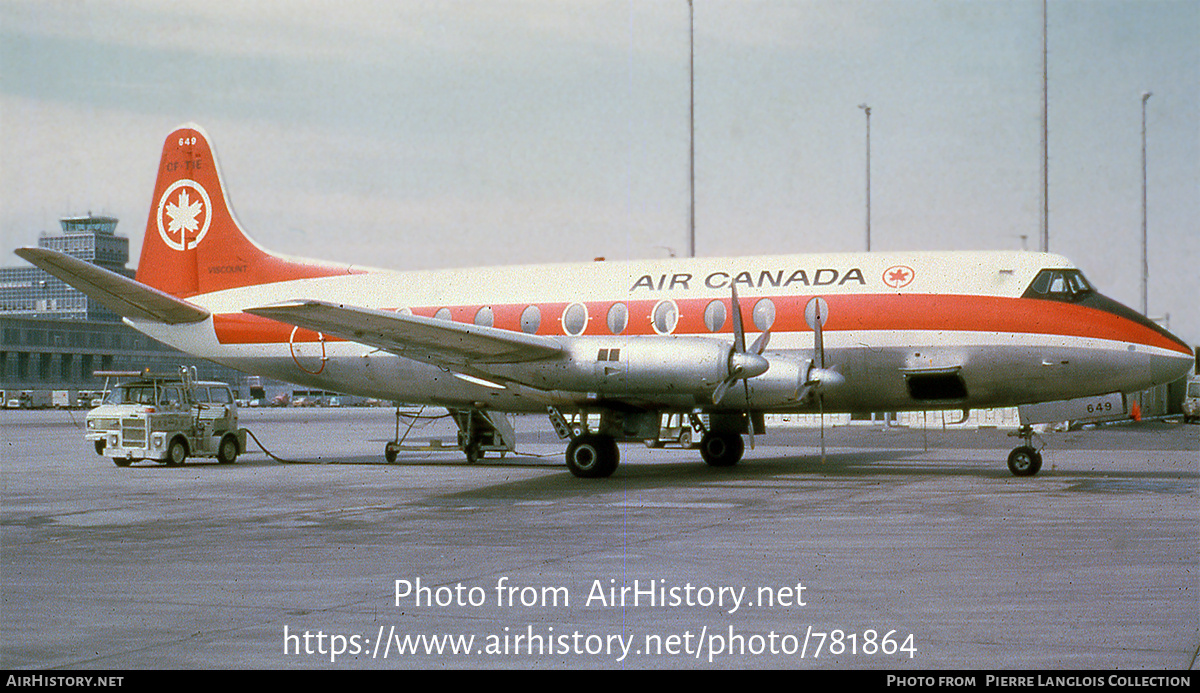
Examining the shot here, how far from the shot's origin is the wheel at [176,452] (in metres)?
26.2

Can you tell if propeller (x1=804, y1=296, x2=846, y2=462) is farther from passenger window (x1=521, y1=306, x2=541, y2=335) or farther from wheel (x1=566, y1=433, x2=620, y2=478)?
passenger window (x1=521, y1=306, x2=541, y2=335)

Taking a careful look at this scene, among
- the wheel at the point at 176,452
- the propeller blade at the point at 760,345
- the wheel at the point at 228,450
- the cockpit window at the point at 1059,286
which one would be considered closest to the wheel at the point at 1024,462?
the cockpit window at the point at 1059,286

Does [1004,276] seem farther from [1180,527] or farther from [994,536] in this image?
[994,536]

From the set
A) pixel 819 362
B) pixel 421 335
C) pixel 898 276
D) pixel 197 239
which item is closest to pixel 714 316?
pixel 819 362

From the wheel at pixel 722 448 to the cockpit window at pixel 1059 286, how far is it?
23.5 feet

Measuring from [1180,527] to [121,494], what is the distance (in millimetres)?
16554

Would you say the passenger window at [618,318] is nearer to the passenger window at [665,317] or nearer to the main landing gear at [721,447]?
the passenger window at [665,317]

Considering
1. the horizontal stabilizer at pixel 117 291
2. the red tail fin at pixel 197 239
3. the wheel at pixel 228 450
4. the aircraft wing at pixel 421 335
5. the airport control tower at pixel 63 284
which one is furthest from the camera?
the airport control tower at pixel 63 284

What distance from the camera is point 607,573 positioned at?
10.1 m

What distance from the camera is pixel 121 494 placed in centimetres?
1881

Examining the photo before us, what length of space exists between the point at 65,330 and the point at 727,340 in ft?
416

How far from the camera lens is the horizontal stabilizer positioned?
20.0 m

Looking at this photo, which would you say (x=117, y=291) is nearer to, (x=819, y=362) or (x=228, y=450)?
(x=228, y=450)
